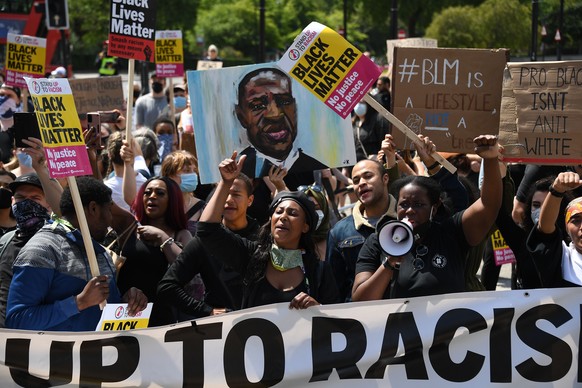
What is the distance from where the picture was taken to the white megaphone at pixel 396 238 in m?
4.27

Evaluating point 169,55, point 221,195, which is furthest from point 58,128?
point 169,55

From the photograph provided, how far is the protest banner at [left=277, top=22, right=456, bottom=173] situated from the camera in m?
5.59

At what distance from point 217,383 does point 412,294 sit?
1.01 m

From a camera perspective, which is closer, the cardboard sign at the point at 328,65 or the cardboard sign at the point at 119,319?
the cardboard sign at the point at 119,319

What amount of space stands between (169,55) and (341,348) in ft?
29.2

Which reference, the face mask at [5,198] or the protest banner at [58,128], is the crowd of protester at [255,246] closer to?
the face mask at [5,198]

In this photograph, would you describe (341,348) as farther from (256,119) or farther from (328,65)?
(256,119)

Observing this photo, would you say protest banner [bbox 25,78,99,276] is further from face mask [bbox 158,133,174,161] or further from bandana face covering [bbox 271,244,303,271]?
face mask [bbox 158,133,174,161]

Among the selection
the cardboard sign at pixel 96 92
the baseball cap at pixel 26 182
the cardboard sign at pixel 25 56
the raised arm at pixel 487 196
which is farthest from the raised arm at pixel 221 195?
the cardboard sign at pixel 96 92

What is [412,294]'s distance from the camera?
4.66 m

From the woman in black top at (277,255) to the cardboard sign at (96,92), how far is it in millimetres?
7007

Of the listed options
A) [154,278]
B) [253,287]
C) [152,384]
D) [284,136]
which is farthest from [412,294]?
[284,136]

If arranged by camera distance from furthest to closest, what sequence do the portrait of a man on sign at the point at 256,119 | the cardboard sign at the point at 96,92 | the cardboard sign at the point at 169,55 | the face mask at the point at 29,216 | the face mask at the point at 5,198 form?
the cardboard sign at the point at 169,55, the cardboard sign at the point at 96,92, the portrait of a man on sign at the point at 256,119, the face mask at the point at 5,198, the face mask at the point at 29,216

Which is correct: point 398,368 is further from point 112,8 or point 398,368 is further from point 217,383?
point 112,8
